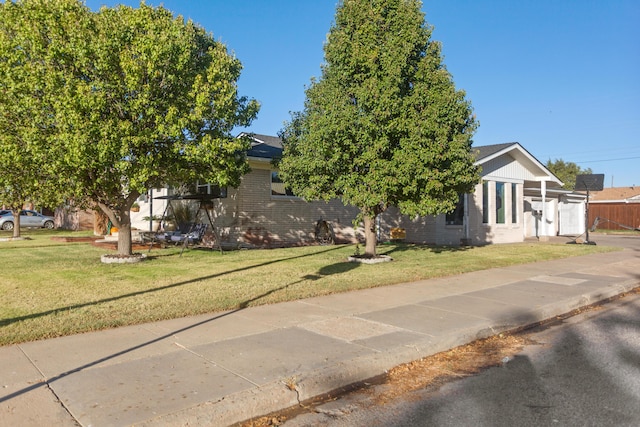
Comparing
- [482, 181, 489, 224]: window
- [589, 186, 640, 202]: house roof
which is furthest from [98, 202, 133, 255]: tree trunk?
[589, 186, 640, 202]: house roof

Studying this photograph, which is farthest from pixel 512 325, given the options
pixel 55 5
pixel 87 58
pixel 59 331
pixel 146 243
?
pixel 146 243

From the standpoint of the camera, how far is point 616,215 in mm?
41250

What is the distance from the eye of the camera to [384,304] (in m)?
8.34

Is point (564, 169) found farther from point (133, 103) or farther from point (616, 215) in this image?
point (133, 103)

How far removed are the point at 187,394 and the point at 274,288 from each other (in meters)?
5.07

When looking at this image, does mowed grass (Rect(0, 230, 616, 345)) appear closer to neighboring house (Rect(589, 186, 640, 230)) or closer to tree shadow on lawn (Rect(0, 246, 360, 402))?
tree shadow on lawn (Rect(0, 246, 360, 402))

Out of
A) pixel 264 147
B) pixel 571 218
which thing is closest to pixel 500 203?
pixel 264 147

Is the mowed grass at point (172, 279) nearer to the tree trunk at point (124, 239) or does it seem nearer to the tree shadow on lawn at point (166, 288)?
the tree shadow on lawn at point (166, 288)

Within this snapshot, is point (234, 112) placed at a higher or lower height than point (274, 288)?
higher

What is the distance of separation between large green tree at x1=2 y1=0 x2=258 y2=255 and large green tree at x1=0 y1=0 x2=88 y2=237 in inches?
2.1

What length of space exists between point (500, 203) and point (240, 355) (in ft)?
66.2

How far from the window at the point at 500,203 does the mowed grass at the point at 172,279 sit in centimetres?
605

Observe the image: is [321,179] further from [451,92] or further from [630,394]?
[630,394]

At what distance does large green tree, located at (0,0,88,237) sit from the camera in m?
10.1
